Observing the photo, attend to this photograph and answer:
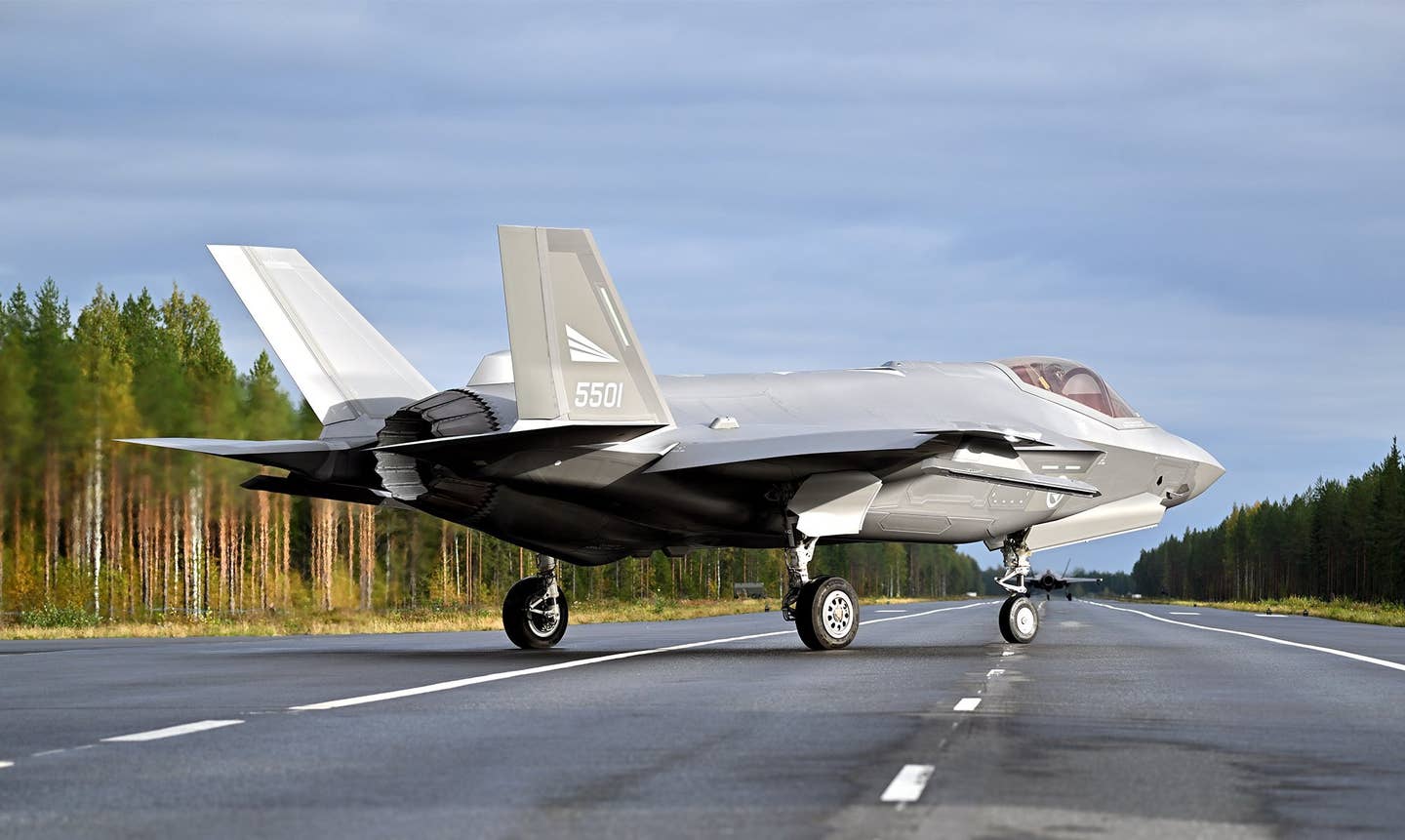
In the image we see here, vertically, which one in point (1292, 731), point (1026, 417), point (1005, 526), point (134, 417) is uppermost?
point (134, 417)

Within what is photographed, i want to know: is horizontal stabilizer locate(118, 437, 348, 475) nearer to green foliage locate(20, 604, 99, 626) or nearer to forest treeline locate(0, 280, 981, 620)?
green foliage locate(20, 604, 99, 626)

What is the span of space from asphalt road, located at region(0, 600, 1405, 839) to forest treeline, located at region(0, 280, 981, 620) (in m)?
31.2

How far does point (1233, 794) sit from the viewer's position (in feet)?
23.2

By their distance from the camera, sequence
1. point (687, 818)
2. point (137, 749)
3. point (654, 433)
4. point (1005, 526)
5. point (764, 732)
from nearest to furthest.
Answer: point (687, 818) → point (137, 749) → point (764, 732) → point (654, 433) → point (1005, 526)

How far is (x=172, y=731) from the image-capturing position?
9.51 m

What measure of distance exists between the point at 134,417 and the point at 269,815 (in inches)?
2366

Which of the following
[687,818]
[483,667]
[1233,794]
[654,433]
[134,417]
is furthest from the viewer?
[134,417]

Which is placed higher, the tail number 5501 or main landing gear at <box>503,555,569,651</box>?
the tail number 5501

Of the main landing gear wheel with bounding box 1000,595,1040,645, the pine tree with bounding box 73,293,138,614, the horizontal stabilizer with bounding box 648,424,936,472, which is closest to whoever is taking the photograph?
the horizontal stabilizer with bounding box 648,424,936,472

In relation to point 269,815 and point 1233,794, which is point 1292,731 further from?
point 269,815

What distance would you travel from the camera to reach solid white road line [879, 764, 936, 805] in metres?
6.73

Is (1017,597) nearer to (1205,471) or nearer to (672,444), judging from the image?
(1205,471)

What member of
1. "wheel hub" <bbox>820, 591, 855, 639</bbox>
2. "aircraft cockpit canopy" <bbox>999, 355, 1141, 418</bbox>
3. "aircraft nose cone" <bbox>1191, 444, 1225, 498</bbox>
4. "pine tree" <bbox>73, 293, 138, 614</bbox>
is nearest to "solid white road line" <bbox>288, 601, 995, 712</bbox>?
"wheel hub" <bbox>820, 591, 855, 639</bbox>

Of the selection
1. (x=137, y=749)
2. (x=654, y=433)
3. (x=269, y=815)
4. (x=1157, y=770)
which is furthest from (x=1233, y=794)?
(x=654, y=433)
